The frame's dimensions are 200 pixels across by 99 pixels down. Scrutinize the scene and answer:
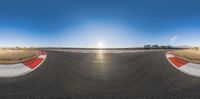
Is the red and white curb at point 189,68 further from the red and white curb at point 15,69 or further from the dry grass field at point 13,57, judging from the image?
the dry grass field at point 13,57

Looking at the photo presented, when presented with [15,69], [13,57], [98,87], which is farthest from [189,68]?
[13,57]

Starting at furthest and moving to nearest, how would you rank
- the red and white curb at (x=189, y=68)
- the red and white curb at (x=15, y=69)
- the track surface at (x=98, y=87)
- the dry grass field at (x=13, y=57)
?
the dry grass field at (x=13, y=57), the red and white curb at (x=189, y=68), the red and white curb at (x=15, y=69), the track surface at (x=98, y=87)

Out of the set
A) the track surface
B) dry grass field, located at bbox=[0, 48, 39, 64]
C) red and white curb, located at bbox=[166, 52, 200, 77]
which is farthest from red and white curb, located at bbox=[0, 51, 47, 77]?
red and white curb, located at bbox=[166, 52, 200, 77]

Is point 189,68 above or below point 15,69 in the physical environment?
below

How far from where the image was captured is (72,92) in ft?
18.8

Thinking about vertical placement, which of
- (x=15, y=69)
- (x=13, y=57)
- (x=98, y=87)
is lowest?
(x=98, y=87)

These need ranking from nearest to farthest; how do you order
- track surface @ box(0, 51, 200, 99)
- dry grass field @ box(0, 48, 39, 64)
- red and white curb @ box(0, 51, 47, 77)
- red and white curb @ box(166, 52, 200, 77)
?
track surface @ box(0, 51, 200, 99)
red and white curb @ box(0, 51, 47, 77)
red and white curb @ box(166, 52, 200, 77)
dry grass field @ box(0, 48, 39, 64)

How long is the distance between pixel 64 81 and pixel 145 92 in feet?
8.99

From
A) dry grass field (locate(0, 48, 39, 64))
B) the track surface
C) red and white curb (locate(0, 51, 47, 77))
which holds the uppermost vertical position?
dry grass field (locate(0, 48, 39, 64))

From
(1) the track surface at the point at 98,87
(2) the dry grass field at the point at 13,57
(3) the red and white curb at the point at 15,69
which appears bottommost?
(1) the track surface at the point at 98,87

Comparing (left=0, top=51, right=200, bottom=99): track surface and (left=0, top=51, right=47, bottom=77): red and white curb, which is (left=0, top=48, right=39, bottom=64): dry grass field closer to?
(left=0, top=51, right=47, bottom=77): red and white curb

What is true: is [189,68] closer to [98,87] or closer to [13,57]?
[98,87]

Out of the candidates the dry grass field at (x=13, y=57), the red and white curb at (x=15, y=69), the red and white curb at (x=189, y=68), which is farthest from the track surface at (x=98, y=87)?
the dry grass field at (x=13, y=57)

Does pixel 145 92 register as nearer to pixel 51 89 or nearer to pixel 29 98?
pixel 51 89
